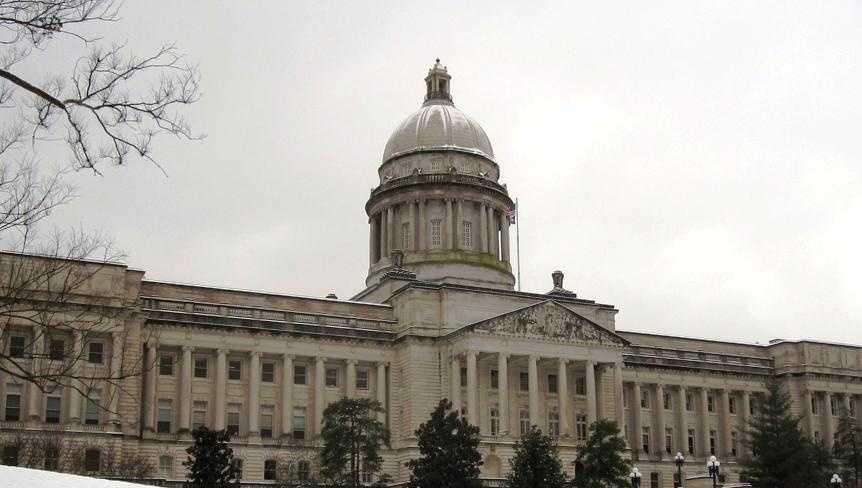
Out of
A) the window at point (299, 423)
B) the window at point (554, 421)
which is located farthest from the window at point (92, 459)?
the window at point (554, 421)

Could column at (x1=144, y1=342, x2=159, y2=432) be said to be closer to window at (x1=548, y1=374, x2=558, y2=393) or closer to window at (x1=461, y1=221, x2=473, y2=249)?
window at (x1=548, y1=374, x2=558, y2=393)

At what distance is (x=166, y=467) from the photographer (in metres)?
72.8

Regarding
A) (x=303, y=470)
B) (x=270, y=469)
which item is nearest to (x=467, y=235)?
(x=270, y=469)

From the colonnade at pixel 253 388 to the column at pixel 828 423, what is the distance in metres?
41.4

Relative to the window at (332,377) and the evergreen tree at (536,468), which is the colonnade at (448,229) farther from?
the evergreen tree at (536,468)

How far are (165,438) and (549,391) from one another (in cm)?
2891

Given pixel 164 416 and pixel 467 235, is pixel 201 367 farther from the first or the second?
pixel 467 235

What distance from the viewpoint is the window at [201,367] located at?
77062mm

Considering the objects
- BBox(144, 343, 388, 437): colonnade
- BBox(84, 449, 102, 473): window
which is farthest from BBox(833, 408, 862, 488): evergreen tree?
BBox(84, 449, 102, 473): window

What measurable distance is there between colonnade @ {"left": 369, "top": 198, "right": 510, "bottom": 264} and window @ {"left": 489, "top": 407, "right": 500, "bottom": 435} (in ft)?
58.3

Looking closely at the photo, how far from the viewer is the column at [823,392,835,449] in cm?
9688

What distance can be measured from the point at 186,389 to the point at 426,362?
17085 mm

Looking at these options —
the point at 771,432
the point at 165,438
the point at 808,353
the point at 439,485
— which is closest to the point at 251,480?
the point at 165,438

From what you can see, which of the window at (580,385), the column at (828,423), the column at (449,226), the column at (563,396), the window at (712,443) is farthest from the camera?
the column at (828,423)
